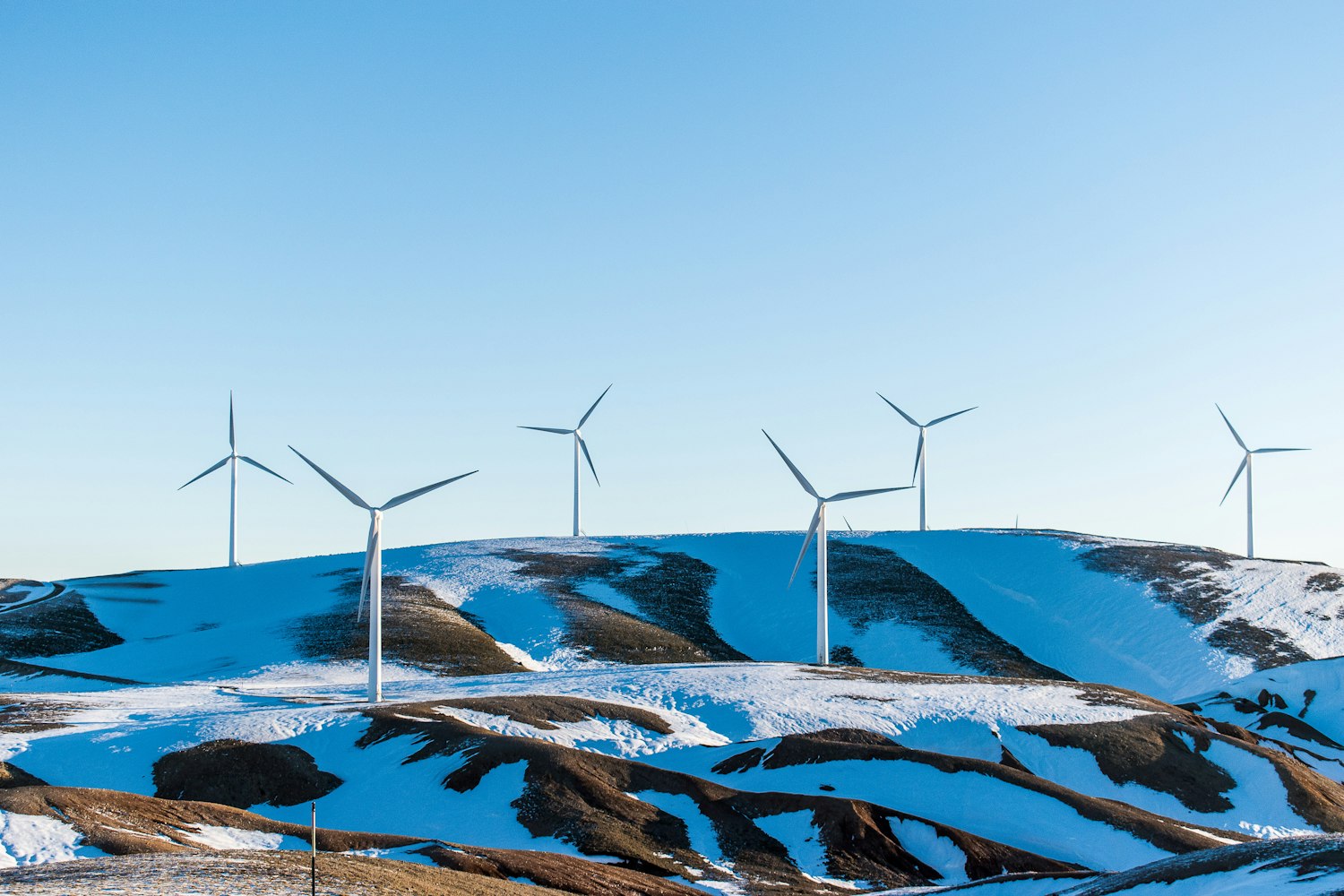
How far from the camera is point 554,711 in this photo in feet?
208

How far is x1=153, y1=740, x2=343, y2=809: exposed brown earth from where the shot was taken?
162 ft

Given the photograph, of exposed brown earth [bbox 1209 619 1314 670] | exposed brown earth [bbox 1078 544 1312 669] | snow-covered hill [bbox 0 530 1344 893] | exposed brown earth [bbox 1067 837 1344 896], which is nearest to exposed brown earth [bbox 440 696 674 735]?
snow-covered hill [bbox 0 530 1344 893]

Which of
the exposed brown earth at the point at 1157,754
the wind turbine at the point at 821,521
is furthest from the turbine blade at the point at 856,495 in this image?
the exposed brown earth at the point at 1157,754

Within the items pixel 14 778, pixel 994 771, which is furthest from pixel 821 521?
pixel 14 778

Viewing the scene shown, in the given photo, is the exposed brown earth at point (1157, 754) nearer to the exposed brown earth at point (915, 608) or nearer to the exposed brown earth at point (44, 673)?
the exposed brown earth at point (915, 608)

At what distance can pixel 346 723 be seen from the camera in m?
57.2

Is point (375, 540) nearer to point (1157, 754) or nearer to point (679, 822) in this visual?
point (679, 822)

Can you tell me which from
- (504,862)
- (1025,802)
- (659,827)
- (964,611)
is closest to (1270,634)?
(964,611)

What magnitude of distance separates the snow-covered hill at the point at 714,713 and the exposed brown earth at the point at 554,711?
0.31 m

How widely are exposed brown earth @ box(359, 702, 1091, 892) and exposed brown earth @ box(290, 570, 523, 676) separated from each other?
38.0 metres

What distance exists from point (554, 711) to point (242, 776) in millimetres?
16781

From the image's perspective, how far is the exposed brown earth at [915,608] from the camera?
350 ft

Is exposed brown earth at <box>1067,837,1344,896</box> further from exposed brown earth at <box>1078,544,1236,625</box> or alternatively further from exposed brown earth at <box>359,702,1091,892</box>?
exposed brown earth at <box>1078,544,1236,625</box>

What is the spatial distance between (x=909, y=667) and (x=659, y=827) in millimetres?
60631
